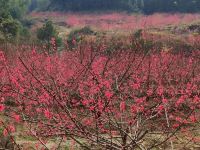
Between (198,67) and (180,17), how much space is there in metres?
38.5

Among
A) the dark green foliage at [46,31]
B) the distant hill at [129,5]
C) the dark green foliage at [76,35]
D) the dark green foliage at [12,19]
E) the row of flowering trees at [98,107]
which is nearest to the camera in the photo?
the row of flowering trees at [98,107]

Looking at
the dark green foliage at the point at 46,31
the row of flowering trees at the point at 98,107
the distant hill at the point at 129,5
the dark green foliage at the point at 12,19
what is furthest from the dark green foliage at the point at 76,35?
the distant hill at the point at 129,5

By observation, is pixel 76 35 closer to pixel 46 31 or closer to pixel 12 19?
pixel 46 31

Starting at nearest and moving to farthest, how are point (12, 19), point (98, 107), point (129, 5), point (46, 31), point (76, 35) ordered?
1. point (98, 107)
2. point (46, 31)
3. point (12, 19)
4. point (76, 35)
5. point (129, 5)

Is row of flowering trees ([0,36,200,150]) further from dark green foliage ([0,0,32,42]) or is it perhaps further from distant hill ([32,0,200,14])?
distant hill ([32,0,200,14])

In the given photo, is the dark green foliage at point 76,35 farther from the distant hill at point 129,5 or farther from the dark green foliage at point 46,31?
the distant hill at point 129,5

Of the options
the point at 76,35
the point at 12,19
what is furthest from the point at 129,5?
the point at 12,19

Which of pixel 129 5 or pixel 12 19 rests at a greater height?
pixel 12 19

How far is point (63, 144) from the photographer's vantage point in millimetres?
11445

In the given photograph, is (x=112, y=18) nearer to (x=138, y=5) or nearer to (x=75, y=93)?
(x=138, y=5)

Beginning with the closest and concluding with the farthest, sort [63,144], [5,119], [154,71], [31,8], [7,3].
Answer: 1. [63,144]
2. [5,119]
3. [154,71]
4. [7,3]
5. [31,8]

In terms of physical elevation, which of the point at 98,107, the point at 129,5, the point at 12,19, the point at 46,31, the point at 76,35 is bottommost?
the point at 76,35

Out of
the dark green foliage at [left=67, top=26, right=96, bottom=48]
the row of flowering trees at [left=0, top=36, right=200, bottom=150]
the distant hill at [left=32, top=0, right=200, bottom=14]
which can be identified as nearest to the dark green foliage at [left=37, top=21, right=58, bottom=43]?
the dark green foliage at [left=67, top=26, right=96, bottom=48]

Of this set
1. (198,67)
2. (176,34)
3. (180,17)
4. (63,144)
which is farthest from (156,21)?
(63,144)
